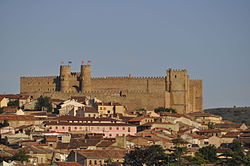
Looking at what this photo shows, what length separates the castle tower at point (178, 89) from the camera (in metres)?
91.9

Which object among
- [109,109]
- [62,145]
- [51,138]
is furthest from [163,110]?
[62,145]

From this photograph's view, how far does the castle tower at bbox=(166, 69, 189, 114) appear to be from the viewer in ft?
301

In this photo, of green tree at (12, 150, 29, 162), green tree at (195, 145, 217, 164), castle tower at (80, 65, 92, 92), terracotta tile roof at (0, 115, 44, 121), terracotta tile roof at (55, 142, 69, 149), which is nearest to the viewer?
green tree at (12, 150, 29, 162)

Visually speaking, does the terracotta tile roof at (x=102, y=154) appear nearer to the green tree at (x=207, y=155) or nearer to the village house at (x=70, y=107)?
the green tree at (x=207, y=155)

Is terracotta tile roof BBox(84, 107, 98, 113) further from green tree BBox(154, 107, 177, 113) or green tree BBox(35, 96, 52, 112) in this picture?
green tree BBox(154, 107, 177, 113)

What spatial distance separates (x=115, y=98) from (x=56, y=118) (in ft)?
64.8

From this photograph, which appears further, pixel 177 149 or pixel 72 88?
pixel 72 88

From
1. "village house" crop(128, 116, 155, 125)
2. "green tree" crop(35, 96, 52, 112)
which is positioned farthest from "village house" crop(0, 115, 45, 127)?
"green tree" crop(35, 96, 52, 112)

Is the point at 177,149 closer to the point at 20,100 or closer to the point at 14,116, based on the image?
the point at 14,116

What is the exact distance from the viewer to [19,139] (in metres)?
62.2

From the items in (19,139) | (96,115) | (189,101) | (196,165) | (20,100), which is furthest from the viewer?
(189,101)

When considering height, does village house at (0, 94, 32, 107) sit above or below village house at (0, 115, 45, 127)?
above

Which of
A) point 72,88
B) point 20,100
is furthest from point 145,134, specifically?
point 72,88

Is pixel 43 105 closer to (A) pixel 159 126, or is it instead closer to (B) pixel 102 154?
(A) pixel 159 126
